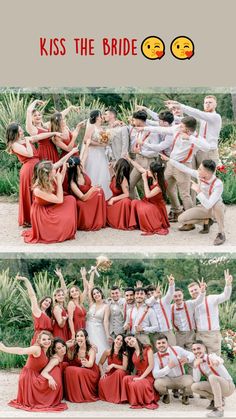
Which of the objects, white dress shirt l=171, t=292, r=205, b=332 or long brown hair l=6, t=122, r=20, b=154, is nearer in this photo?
white dress shirt l=171, t=292, r=205, b=332

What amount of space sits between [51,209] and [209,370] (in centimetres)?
217

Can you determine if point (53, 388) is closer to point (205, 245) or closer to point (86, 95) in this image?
point (205, 245)

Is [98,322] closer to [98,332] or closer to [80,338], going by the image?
[98,332]

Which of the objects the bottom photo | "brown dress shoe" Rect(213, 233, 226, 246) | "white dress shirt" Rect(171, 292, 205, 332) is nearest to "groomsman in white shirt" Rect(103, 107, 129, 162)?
the bottom photo

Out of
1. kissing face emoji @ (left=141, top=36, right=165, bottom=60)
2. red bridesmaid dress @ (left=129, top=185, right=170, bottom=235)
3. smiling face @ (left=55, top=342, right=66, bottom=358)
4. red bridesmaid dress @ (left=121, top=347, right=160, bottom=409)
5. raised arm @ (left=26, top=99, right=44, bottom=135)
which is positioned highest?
kissing face emoji @ (left=141, top=36, right=165, bottom=60)

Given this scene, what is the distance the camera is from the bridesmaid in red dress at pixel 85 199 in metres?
15.5

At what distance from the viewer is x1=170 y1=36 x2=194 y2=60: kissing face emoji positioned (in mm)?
16047

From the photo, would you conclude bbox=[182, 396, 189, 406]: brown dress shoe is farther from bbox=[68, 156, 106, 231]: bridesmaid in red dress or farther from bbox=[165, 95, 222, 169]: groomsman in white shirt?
bbox=[165, 95, 222, 169]: groomsman in white shirt

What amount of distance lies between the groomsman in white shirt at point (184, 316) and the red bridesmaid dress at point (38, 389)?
4.00 feet

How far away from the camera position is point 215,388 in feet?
48.1

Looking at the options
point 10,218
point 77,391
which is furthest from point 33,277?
point 77,391

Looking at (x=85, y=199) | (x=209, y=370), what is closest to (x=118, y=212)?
(x=85, y=199)

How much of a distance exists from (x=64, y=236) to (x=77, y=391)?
1541mm

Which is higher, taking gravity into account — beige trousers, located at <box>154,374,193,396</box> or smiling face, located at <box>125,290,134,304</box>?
smiling face, located at <box>125,290,134,304</box>
